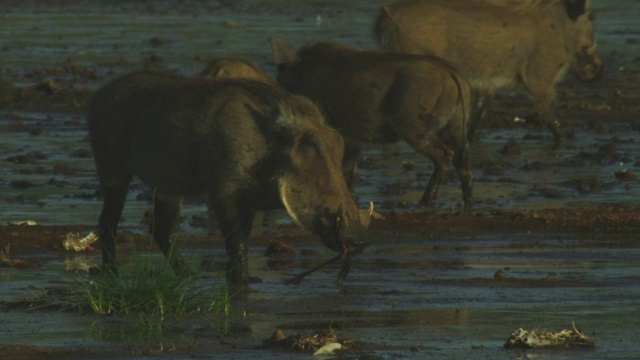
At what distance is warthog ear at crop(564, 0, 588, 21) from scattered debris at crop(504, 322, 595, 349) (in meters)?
11.3

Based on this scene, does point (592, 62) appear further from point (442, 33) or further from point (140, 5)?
point (140, 5)

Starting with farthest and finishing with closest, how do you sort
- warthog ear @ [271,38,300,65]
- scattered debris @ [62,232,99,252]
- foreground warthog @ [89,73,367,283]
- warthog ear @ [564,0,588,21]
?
warthog ear @ [564,0,588,21] < warthog ear @ [271,38,300,65] < scattered debris @ [62,232,99,252] < foreground warthog @ [89,73,367,283]

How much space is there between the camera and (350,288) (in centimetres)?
966

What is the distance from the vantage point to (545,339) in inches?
304

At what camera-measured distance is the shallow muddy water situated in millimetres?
8094

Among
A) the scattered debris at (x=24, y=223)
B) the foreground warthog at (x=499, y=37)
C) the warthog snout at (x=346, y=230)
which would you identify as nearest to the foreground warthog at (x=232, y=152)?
the warthog snout at (x=346, y=230)

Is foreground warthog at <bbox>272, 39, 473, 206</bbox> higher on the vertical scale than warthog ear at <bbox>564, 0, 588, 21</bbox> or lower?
higher

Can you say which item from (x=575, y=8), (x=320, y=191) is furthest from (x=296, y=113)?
(x=575, y=8)

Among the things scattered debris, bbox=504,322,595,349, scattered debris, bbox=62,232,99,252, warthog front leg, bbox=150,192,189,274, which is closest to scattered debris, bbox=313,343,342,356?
scattered debris, bbox=504,322,595,349

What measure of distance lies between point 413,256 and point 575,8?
837cm

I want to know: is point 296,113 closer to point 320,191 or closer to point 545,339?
point 320,191

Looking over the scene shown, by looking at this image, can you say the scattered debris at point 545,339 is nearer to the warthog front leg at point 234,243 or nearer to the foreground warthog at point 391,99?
the warthog front leg at point 234,243

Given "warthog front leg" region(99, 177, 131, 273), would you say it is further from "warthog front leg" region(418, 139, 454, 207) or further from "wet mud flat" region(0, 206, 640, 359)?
"warthog front leg" region(418, 139, 454, 207)

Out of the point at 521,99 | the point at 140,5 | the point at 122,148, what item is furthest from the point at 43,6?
the point at 122,148
